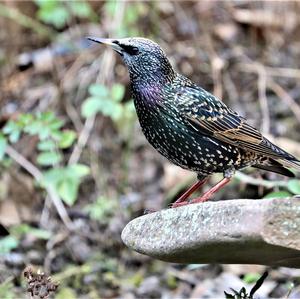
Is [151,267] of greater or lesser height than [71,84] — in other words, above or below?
below

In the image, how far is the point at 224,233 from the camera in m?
2.92

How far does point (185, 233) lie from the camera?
3.16 meters

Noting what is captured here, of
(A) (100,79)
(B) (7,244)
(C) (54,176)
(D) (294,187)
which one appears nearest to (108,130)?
(A) (100,79)

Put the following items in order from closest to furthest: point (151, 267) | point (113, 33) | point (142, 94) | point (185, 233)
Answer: point (185, 233) < point (142, 94) < point (151, 267) < point (113, 33)

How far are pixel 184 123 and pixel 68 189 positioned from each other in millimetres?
1914

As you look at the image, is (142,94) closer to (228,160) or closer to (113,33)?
(228,160)

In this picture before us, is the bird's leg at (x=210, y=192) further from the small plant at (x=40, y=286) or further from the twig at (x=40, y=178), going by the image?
the twig at (x=40, y=178)

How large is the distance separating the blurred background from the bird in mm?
522

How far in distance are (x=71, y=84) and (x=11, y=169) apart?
4.10 ft

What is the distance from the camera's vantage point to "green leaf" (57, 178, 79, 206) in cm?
590

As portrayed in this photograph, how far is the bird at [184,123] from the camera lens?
4250 millimetres

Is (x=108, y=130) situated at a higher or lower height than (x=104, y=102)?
lower

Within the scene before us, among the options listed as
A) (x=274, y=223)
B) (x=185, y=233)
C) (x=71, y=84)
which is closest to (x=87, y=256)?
(x=71, y=84)

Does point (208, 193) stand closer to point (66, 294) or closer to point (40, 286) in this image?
point (40, 286)
